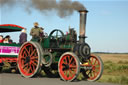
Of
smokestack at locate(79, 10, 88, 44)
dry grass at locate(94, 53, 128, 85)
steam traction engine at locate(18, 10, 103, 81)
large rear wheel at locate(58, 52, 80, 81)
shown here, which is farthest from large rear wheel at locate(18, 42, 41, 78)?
dry grass at locate(94, 53, 128, 85)

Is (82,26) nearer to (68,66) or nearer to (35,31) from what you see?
(68,66)

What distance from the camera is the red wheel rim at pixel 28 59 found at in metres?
10.0

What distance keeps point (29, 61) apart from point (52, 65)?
0.98 m

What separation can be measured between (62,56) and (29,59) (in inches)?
69.0

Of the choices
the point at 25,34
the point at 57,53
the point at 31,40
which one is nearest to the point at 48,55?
the point at 57,53

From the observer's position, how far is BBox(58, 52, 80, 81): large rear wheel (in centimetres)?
863

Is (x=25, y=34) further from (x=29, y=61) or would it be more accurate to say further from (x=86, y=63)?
(x=86, y=63)

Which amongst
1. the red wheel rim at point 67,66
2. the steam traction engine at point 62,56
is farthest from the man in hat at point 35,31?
the red wheel rim at point 67,66

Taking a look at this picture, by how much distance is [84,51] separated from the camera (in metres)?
9.32

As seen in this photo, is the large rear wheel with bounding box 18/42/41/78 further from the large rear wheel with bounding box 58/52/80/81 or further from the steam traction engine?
the large rear wheel with bounding box 58/52/80/81

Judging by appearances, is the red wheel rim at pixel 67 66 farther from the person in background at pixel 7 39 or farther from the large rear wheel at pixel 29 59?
the person in background at pixel 7 39

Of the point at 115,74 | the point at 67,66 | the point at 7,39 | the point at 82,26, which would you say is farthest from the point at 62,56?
the point at 115,74

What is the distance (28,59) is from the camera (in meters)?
10.2

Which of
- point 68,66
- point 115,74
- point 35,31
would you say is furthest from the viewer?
point 115,74
